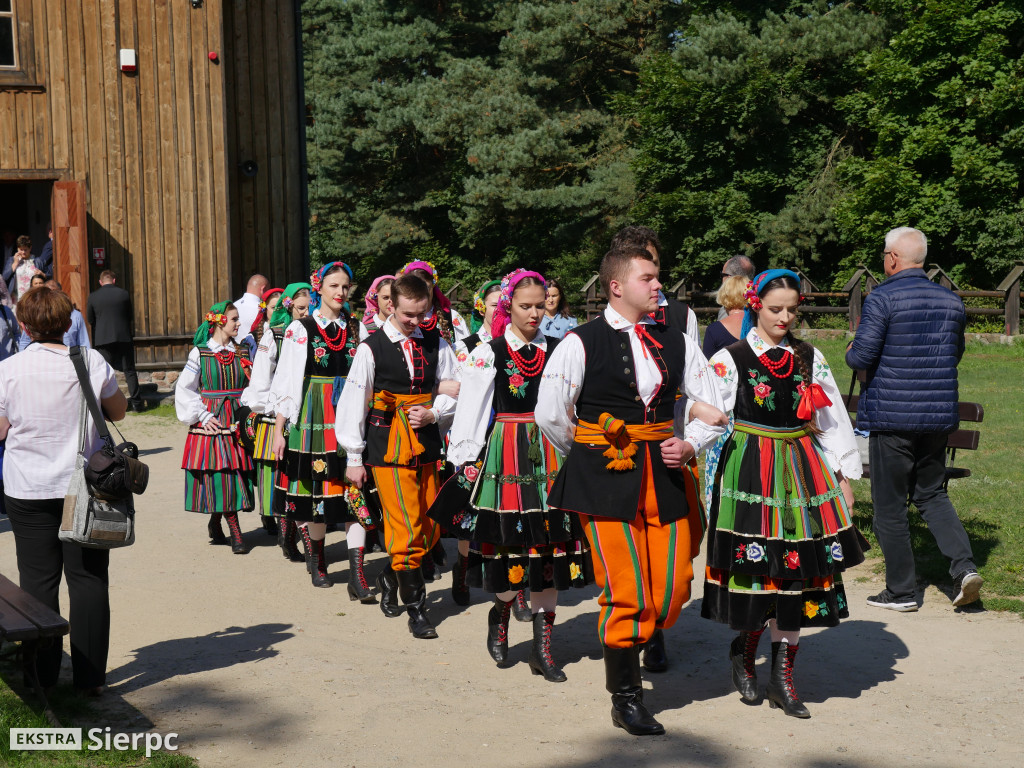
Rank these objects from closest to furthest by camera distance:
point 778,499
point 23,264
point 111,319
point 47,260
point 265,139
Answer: point 778,499
point 23,264
point 111,319
point 47,260
point 265,139

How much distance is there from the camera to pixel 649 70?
97.0 ft

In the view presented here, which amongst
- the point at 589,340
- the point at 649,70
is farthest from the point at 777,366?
the point at 649,70

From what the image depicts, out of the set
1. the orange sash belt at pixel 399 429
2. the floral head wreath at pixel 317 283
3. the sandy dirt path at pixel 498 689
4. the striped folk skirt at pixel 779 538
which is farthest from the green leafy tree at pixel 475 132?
the striped folk skirt at pixel 779 538

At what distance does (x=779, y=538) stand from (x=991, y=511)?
419 cm

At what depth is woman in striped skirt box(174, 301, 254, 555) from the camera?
8.01 m

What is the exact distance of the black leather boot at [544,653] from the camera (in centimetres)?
524

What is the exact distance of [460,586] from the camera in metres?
6.68

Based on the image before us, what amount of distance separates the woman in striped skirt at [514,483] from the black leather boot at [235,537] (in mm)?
2856

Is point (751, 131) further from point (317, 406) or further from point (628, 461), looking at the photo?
point (628, 461)

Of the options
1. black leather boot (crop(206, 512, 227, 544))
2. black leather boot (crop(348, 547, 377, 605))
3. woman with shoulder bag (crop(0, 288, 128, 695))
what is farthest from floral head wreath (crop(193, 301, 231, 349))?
woman with shoulder bag (crop(0, 288, 128, 695))

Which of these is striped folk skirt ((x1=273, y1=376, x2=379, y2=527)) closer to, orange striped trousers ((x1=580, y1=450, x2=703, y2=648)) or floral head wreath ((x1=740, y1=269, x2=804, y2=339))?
orange striped trousers ((x1=580, y1=450, x2=703, y2=648))

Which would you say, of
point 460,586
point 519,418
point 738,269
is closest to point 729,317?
point 738,269

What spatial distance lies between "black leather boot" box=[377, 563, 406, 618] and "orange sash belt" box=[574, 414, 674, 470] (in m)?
2.31

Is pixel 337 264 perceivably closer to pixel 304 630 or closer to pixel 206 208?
pixel 304 630
